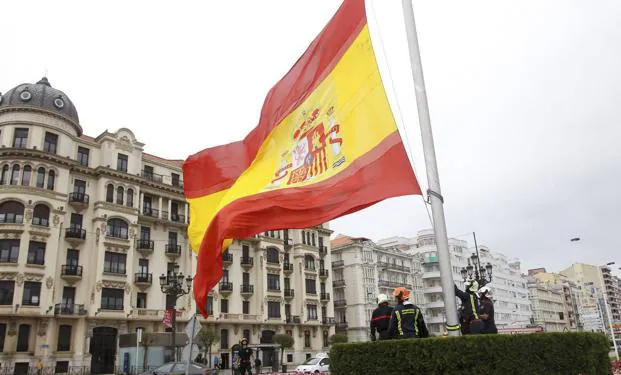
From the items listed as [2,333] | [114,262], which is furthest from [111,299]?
[2,333]

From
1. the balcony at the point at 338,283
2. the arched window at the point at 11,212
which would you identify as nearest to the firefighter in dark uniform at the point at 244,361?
the arched window at the point at 11,212

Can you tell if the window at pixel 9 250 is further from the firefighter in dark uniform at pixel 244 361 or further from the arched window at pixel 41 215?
the firefighter in dark uniform at pixel 244 361

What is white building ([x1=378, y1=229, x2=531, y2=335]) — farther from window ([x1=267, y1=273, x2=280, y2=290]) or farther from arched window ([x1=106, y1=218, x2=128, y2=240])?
arched window ([x1=106, y1=218, x2=128, y2=240])

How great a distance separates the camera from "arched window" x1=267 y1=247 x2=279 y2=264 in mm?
56250

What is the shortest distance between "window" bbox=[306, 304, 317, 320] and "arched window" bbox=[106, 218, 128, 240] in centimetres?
2218

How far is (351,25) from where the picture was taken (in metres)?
8.32

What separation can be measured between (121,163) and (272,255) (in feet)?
60.7

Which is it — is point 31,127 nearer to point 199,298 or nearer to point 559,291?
point 199,298

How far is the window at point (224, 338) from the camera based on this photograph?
49531 millimetres

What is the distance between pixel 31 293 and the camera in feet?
126

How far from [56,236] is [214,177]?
35111 millimetres

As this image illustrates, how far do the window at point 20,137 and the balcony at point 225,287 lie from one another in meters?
20.5

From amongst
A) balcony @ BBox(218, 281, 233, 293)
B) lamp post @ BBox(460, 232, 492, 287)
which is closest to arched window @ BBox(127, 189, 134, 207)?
balcony @ BBox(218, 281, 233, 293)

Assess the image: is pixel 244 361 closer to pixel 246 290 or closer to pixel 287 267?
pixel 246 290
